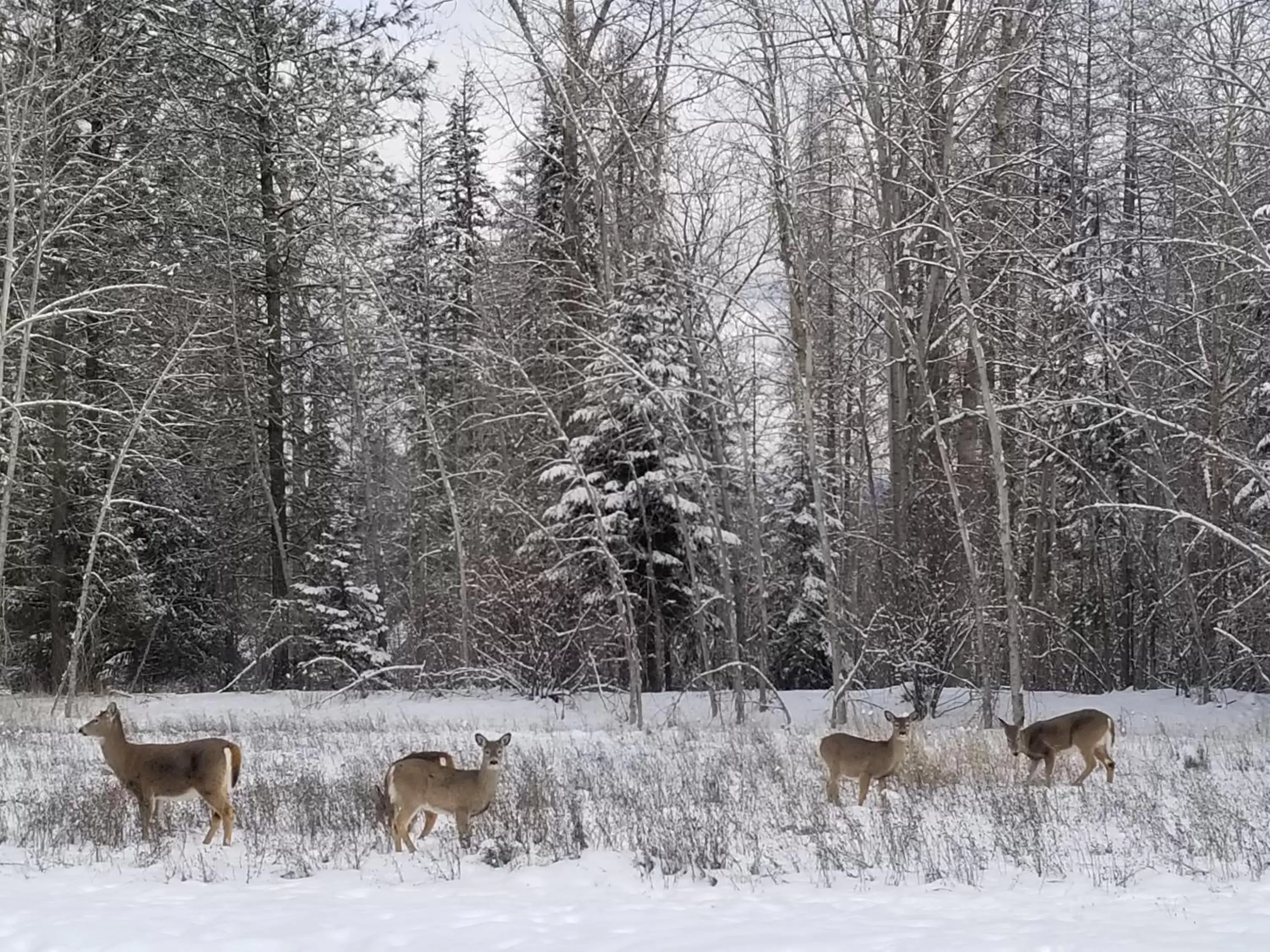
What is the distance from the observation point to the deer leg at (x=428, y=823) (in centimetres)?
852

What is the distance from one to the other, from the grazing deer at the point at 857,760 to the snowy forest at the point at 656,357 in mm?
4921

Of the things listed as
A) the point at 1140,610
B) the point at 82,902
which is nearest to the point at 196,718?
the point at 82,902

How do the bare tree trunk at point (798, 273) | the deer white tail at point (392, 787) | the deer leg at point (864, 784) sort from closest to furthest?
1. the deer white tail at point (392, 787)
2. the deer leg at point (864, 784)
3. the bare tree trunk at point (798, 273)

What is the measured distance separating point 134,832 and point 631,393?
387 inches

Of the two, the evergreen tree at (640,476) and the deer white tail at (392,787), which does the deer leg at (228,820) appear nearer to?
the deer white tail at (392,787)

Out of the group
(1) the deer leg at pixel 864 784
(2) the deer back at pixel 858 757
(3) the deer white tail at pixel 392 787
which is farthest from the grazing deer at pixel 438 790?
(1) the deer leg at pixel 864 784

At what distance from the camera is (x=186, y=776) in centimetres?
822

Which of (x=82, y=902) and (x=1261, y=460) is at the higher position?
(x=1261, y=460)

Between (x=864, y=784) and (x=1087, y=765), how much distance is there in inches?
88.4

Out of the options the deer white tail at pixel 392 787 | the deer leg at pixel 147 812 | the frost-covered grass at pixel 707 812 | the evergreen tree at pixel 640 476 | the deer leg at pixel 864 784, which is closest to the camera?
the frost-covered grass at pixel 707 812

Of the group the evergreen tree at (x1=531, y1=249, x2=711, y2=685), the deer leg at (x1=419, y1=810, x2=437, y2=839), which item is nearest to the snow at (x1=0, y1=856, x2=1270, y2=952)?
the deer leg at (x1=419, y1=810, x2=437, y2=839)

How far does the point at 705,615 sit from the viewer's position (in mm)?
20000

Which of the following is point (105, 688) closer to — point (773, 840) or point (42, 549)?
point (42, 549)

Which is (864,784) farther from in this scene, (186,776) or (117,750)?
(117,750)
